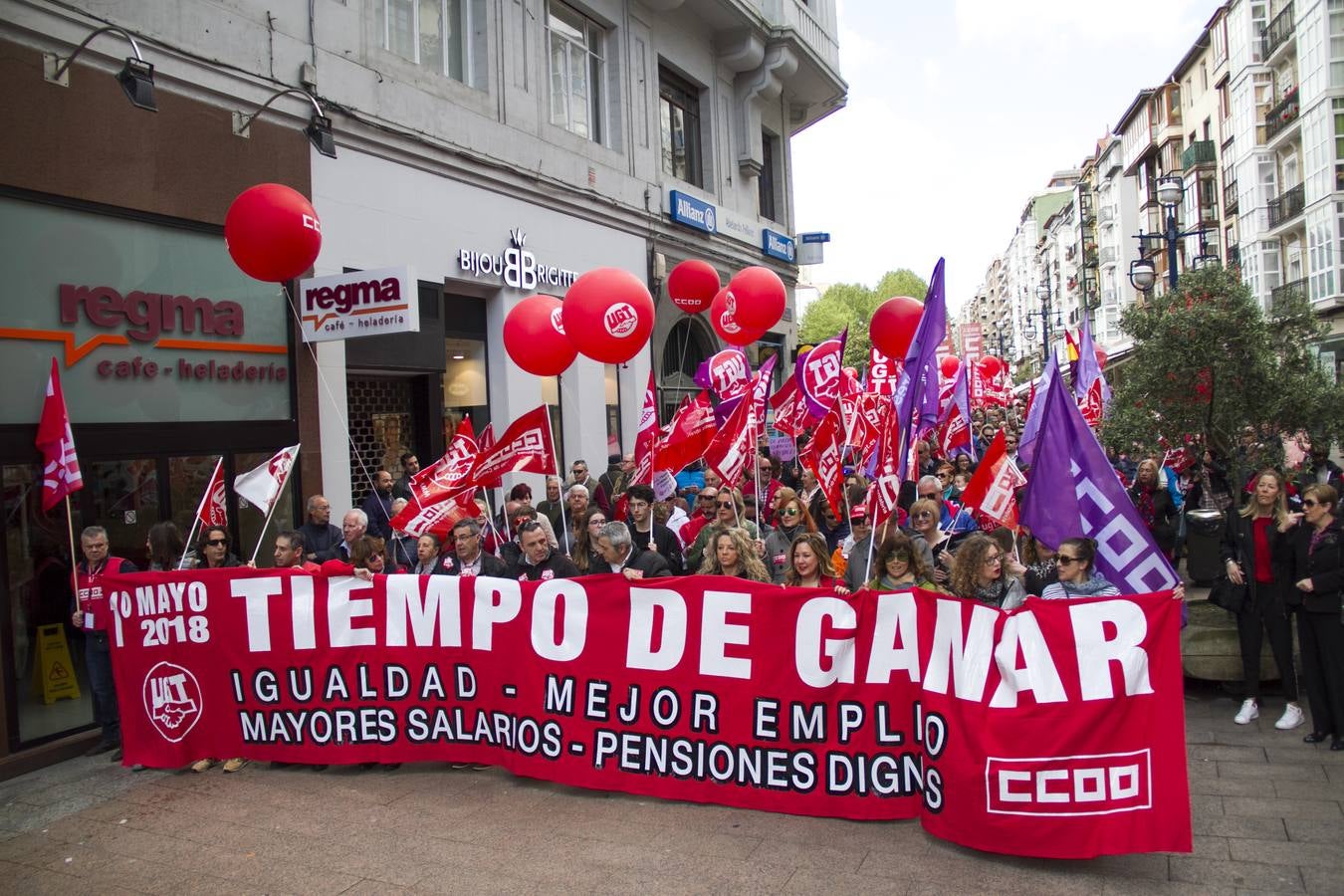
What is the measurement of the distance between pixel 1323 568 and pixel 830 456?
4317 mm

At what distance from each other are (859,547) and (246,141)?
286 inches

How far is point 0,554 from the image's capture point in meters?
7.39

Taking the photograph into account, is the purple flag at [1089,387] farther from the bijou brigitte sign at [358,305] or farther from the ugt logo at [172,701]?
the ugt logo at [172,701]

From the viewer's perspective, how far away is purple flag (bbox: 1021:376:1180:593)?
17.2ft

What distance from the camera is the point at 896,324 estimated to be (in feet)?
37.1

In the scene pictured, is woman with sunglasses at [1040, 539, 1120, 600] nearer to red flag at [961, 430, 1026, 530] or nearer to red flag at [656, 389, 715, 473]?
red flag at [961, 430, 1026, 530]

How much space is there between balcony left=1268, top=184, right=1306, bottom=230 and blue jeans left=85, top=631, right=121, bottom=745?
42.6 meters

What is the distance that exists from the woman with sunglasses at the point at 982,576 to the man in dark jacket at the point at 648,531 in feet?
10.6

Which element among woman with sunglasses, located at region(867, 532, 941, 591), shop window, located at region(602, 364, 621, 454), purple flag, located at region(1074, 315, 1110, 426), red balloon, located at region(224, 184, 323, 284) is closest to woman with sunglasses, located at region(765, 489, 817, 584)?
woman with sunglasses, located at region(867, 532, 941, 591)

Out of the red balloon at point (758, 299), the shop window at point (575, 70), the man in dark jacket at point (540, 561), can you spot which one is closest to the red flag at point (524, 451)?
the man in dark jacket at point (540, 561)

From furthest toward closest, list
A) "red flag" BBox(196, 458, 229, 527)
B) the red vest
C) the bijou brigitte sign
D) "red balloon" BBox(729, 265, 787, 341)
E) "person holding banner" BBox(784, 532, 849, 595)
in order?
1. "red balloon" BBox(729, 265, 787, 341)
2. the bijou brigitte sign
3. "red flag" BBox(196, 458, 229, 527)
4. the red vest
5. "person holding banner" BBox(784, 532, 849, 595)

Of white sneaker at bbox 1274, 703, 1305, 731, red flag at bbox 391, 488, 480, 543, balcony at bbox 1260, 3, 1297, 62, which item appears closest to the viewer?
white sneaker at bbox 1274, 703, 1305, 731

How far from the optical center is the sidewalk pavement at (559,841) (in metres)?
4.71

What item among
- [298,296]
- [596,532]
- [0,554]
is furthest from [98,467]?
[596,532]
